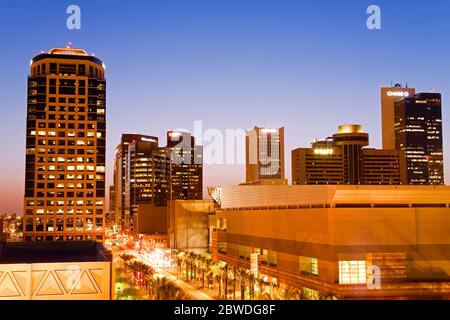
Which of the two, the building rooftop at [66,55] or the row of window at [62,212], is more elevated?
the building rooftop at [66,55]

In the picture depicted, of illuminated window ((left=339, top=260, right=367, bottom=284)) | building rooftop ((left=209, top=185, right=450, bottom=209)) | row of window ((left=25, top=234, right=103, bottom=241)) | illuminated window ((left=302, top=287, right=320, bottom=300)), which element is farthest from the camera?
row of window ((left=25, top=234, right=103, bottom=241))

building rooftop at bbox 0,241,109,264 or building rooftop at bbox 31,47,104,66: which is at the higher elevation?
building rooftop at bbox 31,47,104,66

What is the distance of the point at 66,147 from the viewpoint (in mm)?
102812

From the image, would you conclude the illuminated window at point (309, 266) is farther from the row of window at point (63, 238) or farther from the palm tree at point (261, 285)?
the row of window at point (63, 238)

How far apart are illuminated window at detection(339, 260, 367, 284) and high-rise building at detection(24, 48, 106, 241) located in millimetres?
61529

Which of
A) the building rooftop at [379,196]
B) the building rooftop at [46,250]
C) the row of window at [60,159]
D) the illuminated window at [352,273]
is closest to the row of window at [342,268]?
the illuminated window at [352,273]

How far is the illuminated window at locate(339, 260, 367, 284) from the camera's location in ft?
160

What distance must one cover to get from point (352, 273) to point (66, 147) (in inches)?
2701

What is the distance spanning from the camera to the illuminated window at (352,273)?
4888 cm

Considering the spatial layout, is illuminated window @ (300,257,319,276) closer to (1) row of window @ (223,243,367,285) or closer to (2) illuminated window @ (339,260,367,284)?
(1) row of window @ (223,243,367,285)

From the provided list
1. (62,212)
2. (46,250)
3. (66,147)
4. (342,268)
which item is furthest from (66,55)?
(342,268)

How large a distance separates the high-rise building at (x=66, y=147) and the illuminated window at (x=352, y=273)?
6153 cm

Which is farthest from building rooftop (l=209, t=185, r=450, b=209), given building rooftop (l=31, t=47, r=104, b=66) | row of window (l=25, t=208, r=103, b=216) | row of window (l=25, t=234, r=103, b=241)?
building rooftop (l=31, t=47, r=104, b=66)

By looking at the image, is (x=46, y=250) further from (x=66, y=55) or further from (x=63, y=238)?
(x=66, y=55)
